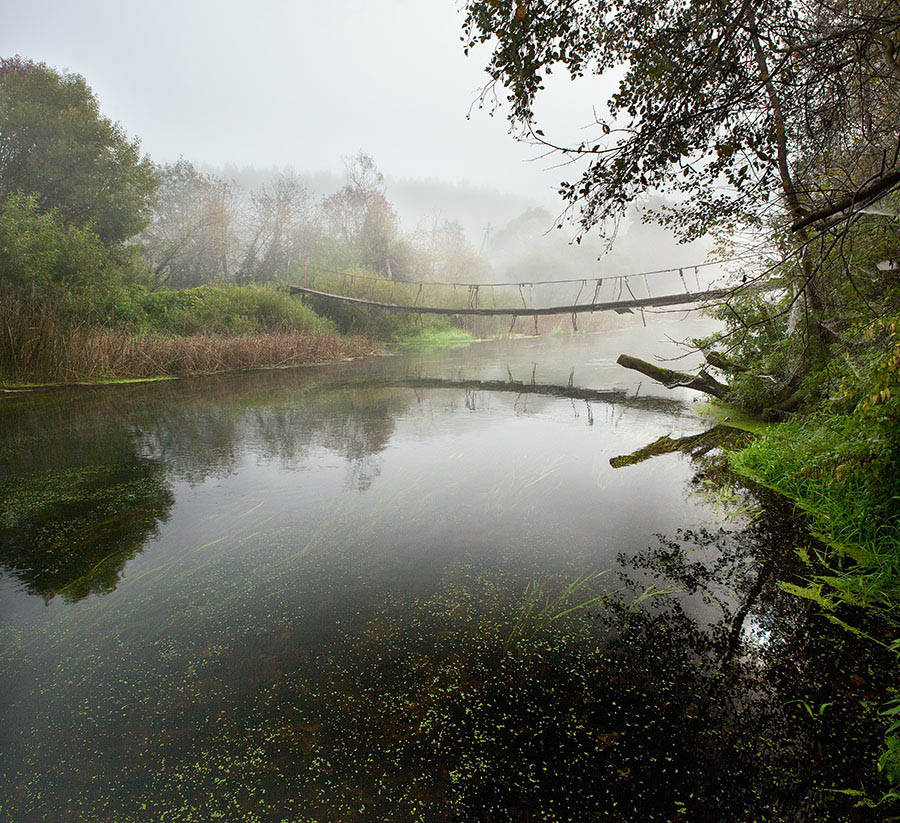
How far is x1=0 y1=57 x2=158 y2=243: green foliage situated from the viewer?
47.0ft

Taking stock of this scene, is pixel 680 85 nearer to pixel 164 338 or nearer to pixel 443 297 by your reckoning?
pixel 164 338

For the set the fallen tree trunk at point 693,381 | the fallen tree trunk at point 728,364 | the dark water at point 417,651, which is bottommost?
the dark water at point 417,651

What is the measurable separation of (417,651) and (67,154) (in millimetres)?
19491

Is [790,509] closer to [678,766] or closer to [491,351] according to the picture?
[678,766]

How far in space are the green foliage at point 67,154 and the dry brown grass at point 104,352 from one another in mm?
6500

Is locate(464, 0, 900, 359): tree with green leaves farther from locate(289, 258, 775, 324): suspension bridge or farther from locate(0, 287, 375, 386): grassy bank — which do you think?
locate(0, 287, 375, 386): grassy bank

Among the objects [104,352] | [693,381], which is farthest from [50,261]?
[693,381]

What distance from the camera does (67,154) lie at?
14.7 meters

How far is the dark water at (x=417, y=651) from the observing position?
4.23ft

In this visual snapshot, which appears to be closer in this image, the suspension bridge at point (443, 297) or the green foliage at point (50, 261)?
the green foliage at point (50, 261)

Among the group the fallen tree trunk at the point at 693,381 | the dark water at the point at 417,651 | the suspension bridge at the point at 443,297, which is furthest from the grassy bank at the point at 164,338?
the fallen tree trunk at the point at 693,381

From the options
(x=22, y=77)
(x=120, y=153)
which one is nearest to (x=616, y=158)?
(x=120, y=153)

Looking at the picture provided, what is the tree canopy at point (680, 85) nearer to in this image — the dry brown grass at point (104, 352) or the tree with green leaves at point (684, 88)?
the tree with green leaves at point (684, 88)

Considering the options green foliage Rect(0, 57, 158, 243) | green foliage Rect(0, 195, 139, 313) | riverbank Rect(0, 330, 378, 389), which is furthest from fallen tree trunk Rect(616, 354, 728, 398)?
green foliage Rect(0, 57, 158, 243)
